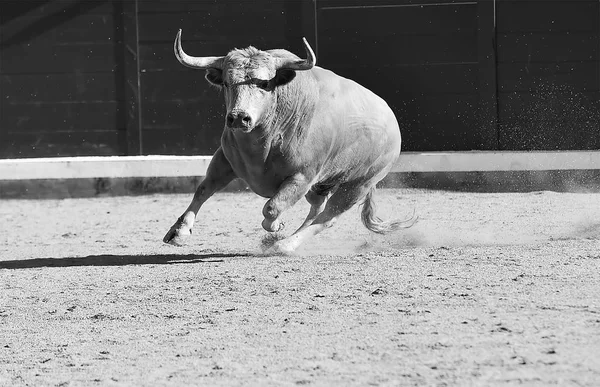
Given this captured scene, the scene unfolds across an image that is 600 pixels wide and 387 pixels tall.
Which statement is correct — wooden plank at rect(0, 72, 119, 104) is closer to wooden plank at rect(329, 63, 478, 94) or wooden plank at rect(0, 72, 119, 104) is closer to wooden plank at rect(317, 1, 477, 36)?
wooden plank at rect(317, 1, 477, 36)

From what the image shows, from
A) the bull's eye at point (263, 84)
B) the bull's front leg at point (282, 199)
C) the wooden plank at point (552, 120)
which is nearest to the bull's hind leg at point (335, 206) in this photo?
the bull's front leg at point (282, 199)

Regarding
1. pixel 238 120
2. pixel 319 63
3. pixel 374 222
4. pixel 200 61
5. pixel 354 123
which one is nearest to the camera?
pixel 238 120

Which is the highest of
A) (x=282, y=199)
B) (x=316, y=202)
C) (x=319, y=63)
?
(x=319, y=63)

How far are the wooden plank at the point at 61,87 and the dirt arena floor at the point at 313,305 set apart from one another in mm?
2995

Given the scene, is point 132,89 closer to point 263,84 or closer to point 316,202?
point 316,202

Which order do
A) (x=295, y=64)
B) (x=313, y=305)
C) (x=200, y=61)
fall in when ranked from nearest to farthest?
1. (x=313, y=305)
2. (x=295, y=64)
3. (x=200, y=61)

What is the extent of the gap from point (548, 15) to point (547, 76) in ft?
1.83

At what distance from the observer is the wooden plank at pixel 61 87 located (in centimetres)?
1168

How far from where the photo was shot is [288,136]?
277 inches

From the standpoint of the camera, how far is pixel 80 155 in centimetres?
1168

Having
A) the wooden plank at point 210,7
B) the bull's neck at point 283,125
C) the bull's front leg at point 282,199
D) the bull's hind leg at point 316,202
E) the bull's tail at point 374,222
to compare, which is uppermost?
the wooden plank at point 210,7

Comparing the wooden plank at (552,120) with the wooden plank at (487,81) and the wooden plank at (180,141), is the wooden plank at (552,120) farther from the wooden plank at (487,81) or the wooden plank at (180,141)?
the wooden plank at (180,141)

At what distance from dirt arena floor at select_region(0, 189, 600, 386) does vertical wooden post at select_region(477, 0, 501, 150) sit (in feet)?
8.08

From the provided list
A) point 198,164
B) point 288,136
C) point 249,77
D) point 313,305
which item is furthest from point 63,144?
point 313,305
